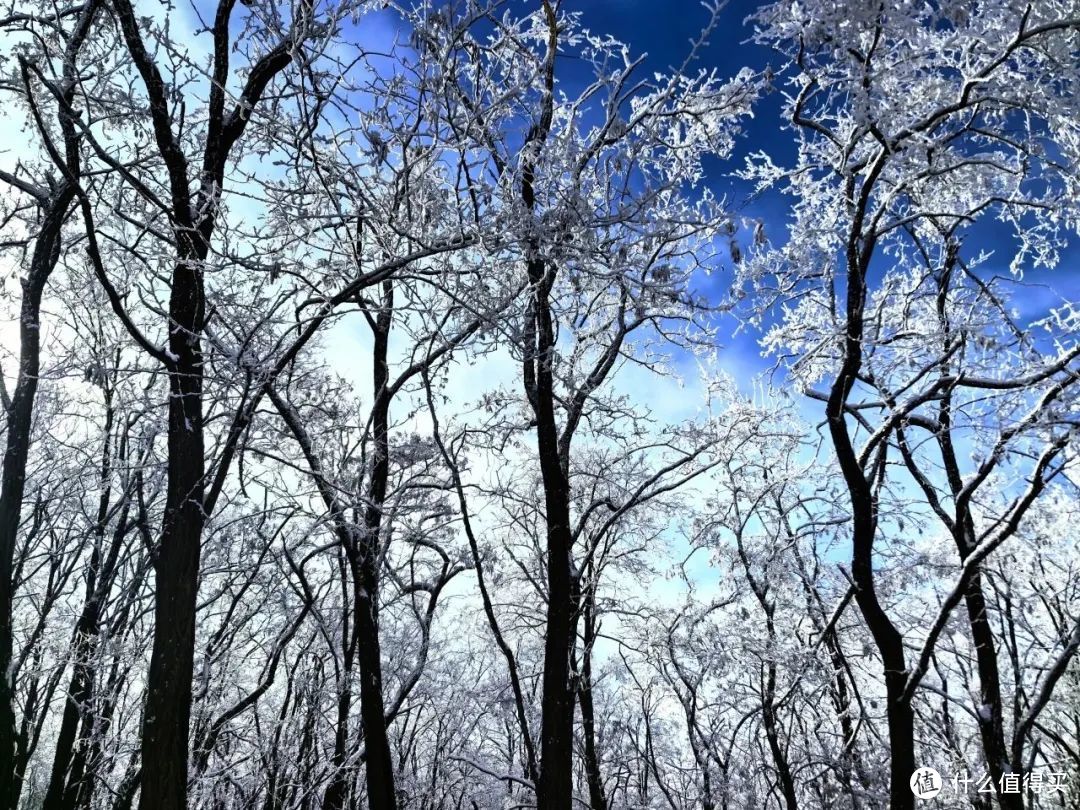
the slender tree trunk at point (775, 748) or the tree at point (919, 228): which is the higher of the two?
the tree at point (919, 228)

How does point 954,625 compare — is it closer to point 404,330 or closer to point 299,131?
point 404,330

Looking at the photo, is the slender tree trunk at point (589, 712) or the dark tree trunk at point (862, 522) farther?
the slender tree trunk at point (589, 712)

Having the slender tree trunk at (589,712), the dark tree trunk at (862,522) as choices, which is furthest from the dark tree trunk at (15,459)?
the slender tree trunk at (589,712)

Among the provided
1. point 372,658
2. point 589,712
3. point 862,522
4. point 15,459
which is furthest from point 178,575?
point 589,712

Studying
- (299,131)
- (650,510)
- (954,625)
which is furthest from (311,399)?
(954,625)

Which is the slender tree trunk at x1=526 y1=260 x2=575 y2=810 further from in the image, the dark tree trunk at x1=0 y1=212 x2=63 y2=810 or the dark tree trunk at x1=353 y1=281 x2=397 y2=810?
the dark tree trunk at x1=0 y1=212 x2=63 y2=810

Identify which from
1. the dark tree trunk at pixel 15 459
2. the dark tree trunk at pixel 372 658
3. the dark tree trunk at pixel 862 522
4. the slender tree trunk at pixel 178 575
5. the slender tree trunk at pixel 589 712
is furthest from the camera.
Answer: the slender tree trunk at pixel 589 712

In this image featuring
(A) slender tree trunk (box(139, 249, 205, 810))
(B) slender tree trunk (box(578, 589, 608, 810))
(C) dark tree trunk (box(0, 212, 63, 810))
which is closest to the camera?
(A) slender tree trunk (box(139, 249, 205, 810))

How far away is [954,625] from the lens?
47.7 feet

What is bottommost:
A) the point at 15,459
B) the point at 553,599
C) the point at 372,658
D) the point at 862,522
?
the point at 372,658

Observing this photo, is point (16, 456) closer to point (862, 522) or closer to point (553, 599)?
point (553, 599)

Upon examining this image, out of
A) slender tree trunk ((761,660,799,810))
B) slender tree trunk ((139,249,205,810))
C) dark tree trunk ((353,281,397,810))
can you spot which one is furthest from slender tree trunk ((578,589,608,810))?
slender tree trunk ((139,249,205,810))

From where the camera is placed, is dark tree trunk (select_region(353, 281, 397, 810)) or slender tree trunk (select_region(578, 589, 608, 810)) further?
slender tree trunk (select_region(578, 589, 608, 810))

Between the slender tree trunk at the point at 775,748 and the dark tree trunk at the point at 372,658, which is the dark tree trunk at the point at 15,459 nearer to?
the dark tree trunk at the point at 372,658
